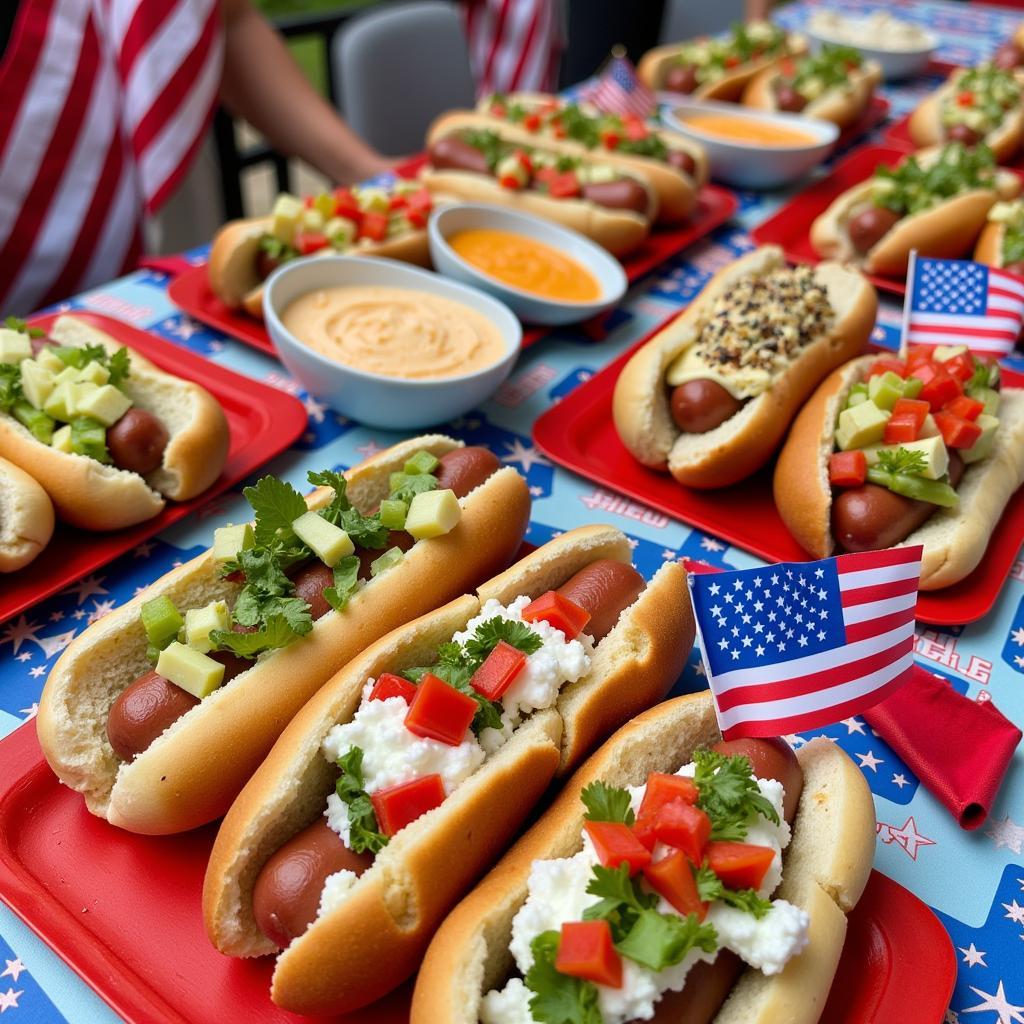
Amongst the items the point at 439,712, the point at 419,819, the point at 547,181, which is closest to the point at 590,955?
the point at 419,819

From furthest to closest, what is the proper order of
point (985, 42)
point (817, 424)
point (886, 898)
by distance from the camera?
point (985, 42), point (817, 424), point (886, 898)

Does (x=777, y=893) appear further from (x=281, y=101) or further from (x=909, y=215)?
(x=281, y=101)

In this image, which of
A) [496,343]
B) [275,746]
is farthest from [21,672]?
[496,343]

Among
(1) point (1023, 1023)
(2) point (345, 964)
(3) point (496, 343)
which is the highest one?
(3) point (496, 343)

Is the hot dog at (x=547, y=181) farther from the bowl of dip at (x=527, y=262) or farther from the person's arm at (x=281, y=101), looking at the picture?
the person's arm at (x=281, y=101)

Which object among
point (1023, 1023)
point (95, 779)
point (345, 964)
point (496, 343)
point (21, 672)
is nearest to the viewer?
point (345, 964)

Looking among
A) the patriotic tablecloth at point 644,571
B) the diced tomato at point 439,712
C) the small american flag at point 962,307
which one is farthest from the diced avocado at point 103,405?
the small american flag at point 962,307

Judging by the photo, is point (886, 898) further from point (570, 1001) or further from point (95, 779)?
point (95, 779)
